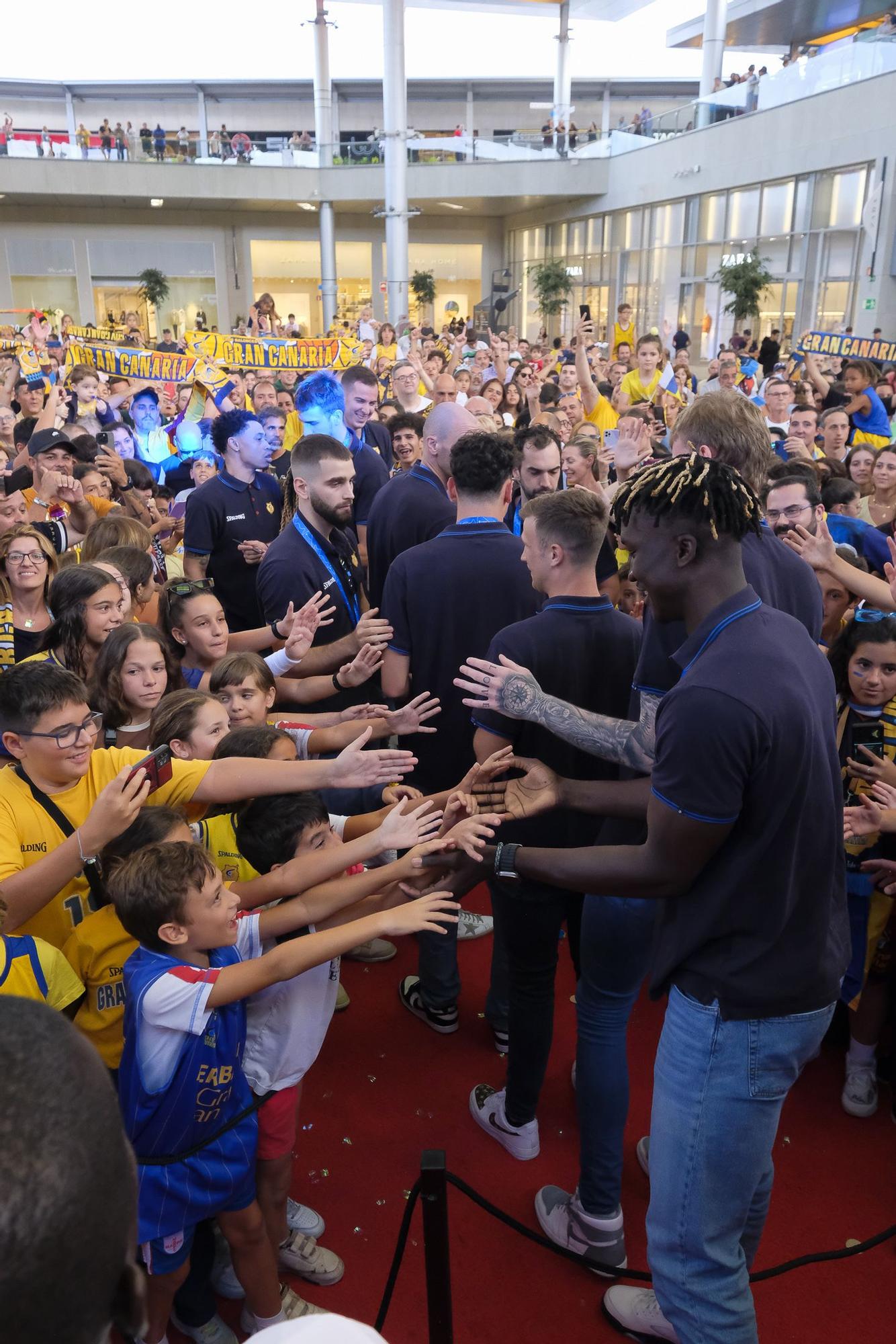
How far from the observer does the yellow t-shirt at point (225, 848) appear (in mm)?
2707

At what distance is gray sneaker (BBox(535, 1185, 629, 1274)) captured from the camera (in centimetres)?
259

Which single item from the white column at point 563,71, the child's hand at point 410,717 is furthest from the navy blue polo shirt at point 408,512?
the white column at point 563,71

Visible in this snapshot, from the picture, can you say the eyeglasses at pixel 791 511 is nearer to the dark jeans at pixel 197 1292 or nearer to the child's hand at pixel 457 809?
the child's hand at pixel 457 809

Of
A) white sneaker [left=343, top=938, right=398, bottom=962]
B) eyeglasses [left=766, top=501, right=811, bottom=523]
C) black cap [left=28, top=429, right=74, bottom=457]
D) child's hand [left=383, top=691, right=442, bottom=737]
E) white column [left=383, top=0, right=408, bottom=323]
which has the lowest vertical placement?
white sneaker [left=343, top=938, right=398, bottom=962]

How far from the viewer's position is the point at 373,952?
3.97 m

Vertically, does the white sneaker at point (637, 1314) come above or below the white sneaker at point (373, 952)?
above

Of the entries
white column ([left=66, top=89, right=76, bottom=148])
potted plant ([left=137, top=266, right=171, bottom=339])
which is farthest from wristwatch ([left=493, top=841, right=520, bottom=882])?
white column ([left=66, top=89, right=76, bottom=148])

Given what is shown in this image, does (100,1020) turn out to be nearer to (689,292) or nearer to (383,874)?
(383,874)

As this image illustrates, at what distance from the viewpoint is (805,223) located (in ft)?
62.1

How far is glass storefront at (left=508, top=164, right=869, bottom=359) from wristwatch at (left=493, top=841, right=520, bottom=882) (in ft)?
44.1

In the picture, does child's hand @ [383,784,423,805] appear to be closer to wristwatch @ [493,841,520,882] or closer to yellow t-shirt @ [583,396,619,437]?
wristwatch @ [493,841,520,882]

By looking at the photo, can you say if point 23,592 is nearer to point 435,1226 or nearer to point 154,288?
point 435,1226

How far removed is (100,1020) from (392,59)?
25.6 metres

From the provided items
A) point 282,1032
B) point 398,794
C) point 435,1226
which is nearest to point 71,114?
point 398,794
